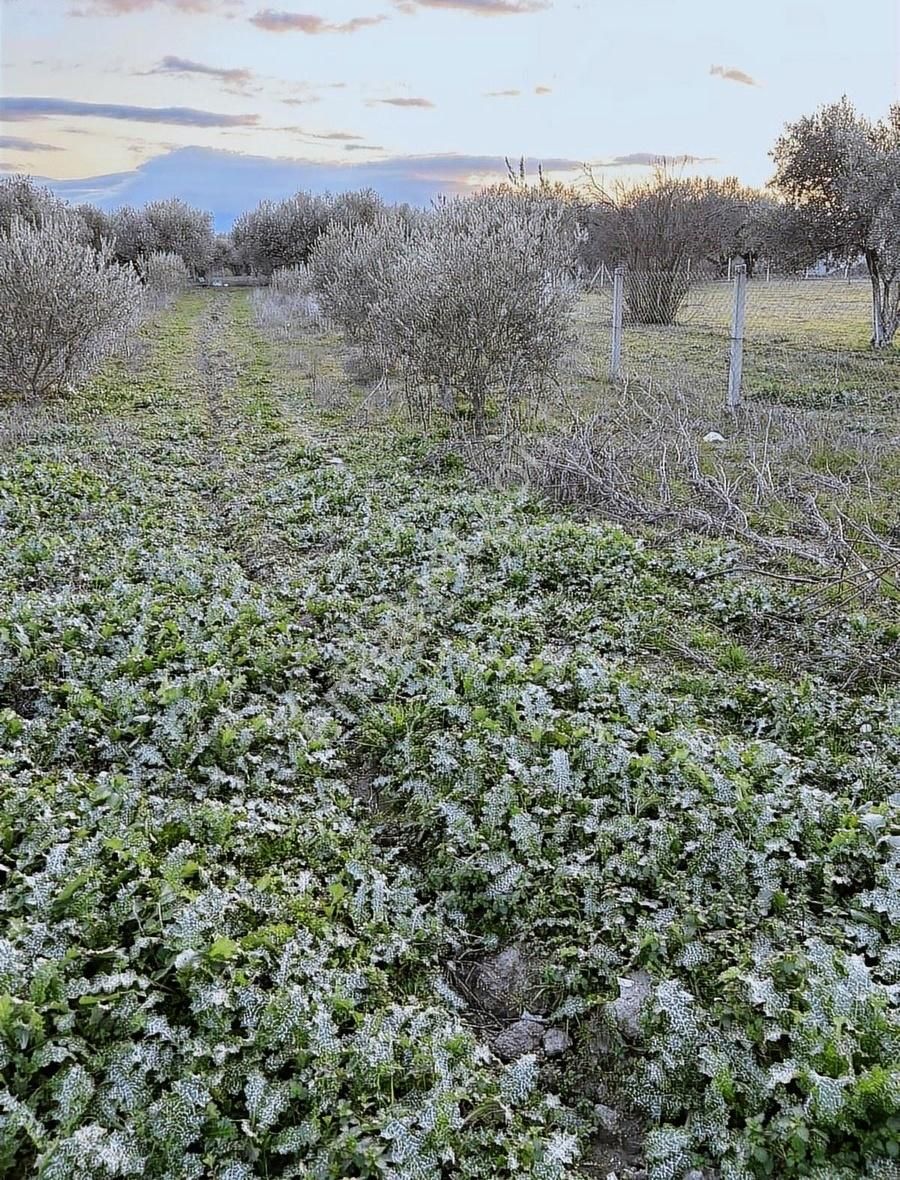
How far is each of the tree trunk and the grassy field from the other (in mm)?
12265

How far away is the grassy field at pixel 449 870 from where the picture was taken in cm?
247

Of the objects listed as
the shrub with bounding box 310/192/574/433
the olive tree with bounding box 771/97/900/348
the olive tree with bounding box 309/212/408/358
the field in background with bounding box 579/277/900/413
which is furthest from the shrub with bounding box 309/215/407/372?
the olive tree with bounding box 771/97/900/348

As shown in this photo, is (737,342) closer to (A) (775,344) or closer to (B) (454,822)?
(A) (775,344)

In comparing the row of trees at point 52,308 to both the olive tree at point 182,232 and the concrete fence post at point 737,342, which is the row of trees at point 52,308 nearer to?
the concrete fence post at point 737,342

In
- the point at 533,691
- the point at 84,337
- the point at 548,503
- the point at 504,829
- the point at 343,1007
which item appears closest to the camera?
the point at 343,1007

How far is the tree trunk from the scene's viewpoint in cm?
1562

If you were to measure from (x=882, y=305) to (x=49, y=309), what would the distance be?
14529mm

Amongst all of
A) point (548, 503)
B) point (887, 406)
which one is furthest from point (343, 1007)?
point (887, 406)

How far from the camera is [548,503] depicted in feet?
26.4

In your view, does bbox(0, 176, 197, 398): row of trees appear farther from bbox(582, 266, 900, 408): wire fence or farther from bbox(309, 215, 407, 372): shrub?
bbox(582, 266, 900, 408): wire fence

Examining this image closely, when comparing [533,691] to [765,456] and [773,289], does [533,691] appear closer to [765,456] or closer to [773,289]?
[765,456]

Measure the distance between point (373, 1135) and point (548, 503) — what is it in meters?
6.21

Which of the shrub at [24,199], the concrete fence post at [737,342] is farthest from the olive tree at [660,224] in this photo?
the shrub at [24,199]

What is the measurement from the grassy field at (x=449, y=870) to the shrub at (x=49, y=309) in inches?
291
